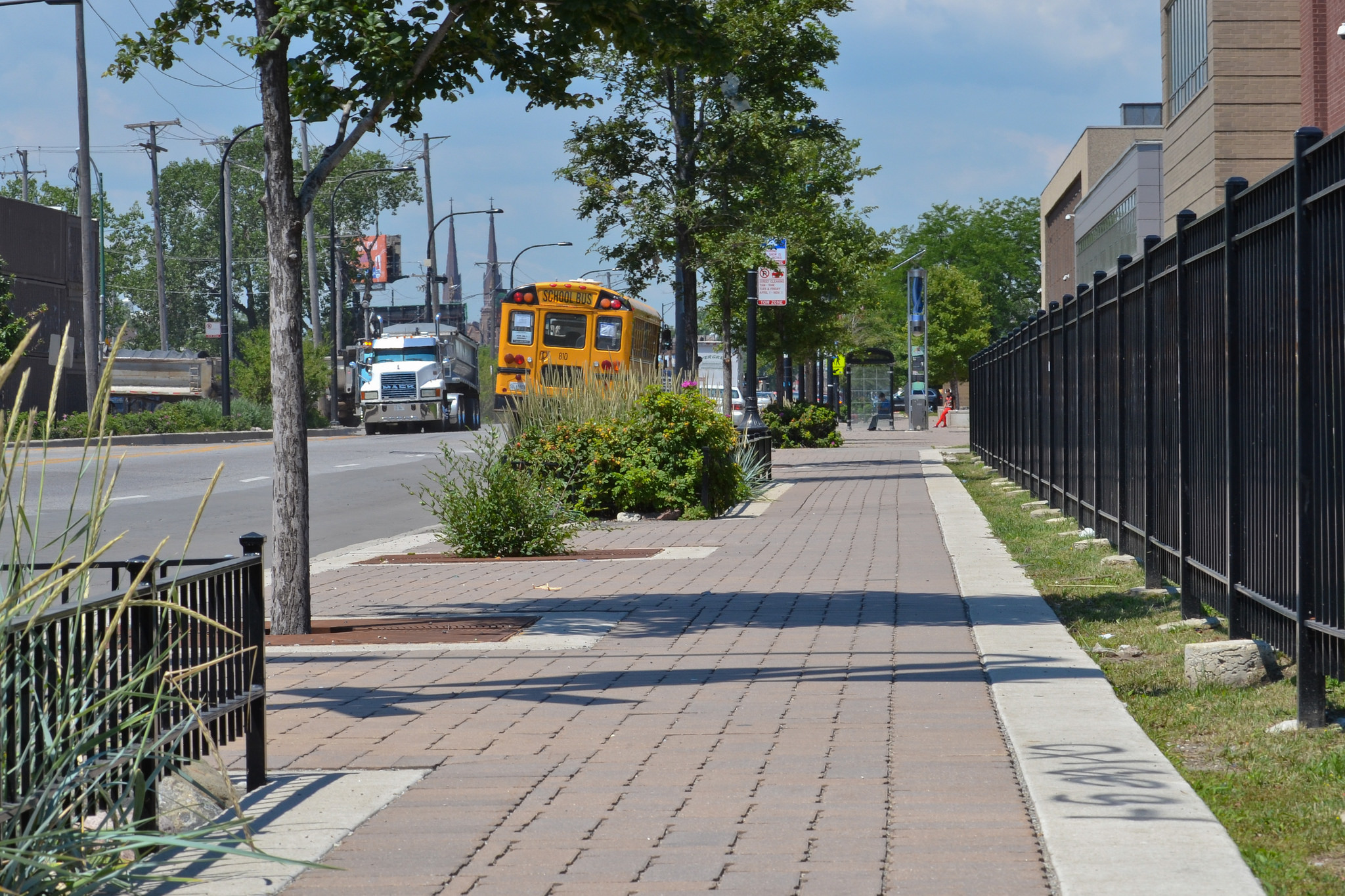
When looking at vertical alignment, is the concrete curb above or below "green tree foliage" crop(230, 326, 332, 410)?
below

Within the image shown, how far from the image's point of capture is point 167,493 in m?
22.4

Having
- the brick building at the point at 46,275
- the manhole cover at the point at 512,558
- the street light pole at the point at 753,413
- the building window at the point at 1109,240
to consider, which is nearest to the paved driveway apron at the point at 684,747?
the manhole cover at the point at 512,558

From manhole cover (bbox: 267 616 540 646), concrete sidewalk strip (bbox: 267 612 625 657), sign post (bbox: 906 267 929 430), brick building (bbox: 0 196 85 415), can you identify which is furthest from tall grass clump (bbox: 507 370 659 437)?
sign post (bbox: 906 267 929 430)

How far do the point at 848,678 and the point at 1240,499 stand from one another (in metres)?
2.10

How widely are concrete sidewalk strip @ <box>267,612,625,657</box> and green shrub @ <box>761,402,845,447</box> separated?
31863mm

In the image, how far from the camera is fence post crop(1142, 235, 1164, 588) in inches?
394

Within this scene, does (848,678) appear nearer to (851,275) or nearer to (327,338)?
(851,275)

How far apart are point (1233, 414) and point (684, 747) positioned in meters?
3.29

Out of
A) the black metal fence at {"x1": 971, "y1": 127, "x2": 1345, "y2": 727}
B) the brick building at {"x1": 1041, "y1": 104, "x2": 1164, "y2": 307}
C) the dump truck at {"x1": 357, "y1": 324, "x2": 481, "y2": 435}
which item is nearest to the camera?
the black metal fence at {"x1": 971, "y1": 127, "x2": 1345, "y2": 727}

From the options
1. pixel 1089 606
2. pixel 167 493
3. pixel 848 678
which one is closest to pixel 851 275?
pixel 167 493

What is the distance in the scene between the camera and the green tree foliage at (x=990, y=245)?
10519cm

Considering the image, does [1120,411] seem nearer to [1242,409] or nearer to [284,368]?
[1242,409]

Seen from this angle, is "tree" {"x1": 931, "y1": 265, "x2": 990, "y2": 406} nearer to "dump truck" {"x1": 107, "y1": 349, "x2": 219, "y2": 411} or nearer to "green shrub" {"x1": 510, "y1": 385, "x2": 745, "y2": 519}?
"dump truck" {"x1": 107, "y1": 349, "x2": 219, "y2": 411}

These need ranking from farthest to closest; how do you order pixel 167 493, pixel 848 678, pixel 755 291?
pixel 755 291 < pixel 167 493 < pixel 848 678
